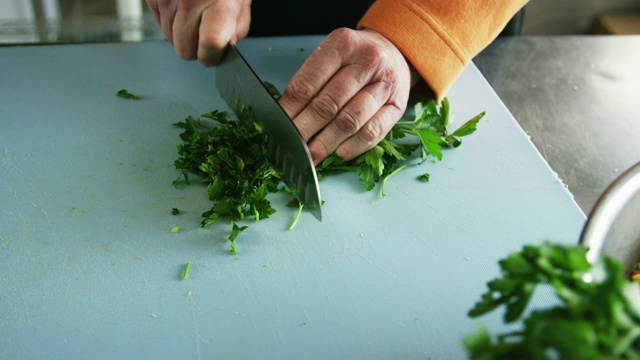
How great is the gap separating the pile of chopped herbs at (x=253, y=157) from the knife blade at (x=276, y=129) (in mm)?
26

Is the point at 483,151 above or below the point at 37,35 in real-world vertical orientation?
above

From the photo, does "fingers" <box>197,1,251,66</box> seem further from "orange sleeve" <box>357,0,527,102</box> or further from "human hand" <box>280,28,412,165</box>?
"orange sleeve" <box>357,0,527,102</box>

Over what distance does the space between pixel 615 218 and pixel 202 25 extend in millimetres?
989

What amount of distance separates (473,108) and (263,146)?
1.88ft

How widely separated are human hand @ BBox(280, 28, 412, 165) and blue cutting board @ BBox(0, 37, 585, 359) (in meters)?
0.10

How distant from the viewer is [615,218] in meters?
0.88

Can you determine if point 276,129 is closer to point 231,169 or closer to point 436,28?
point 231,169

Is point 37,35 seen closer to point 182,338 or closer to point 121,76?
point 121,76

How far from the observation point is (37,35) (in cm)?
239

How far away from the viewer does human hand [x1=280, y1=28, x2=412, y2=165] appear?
1.38m

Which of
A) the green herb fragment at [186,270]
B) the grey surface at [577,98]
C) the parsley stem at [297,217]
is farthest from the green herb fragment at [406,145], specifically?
the green herb fragment at [186,270]

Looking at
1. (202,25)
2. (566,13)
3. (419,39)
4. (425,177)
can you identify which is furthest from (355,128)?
(566,13)

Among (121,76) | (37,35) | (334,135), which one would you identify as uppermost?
(334,135)

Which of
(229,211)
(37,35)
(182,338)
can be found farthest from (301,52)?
(37,35)
